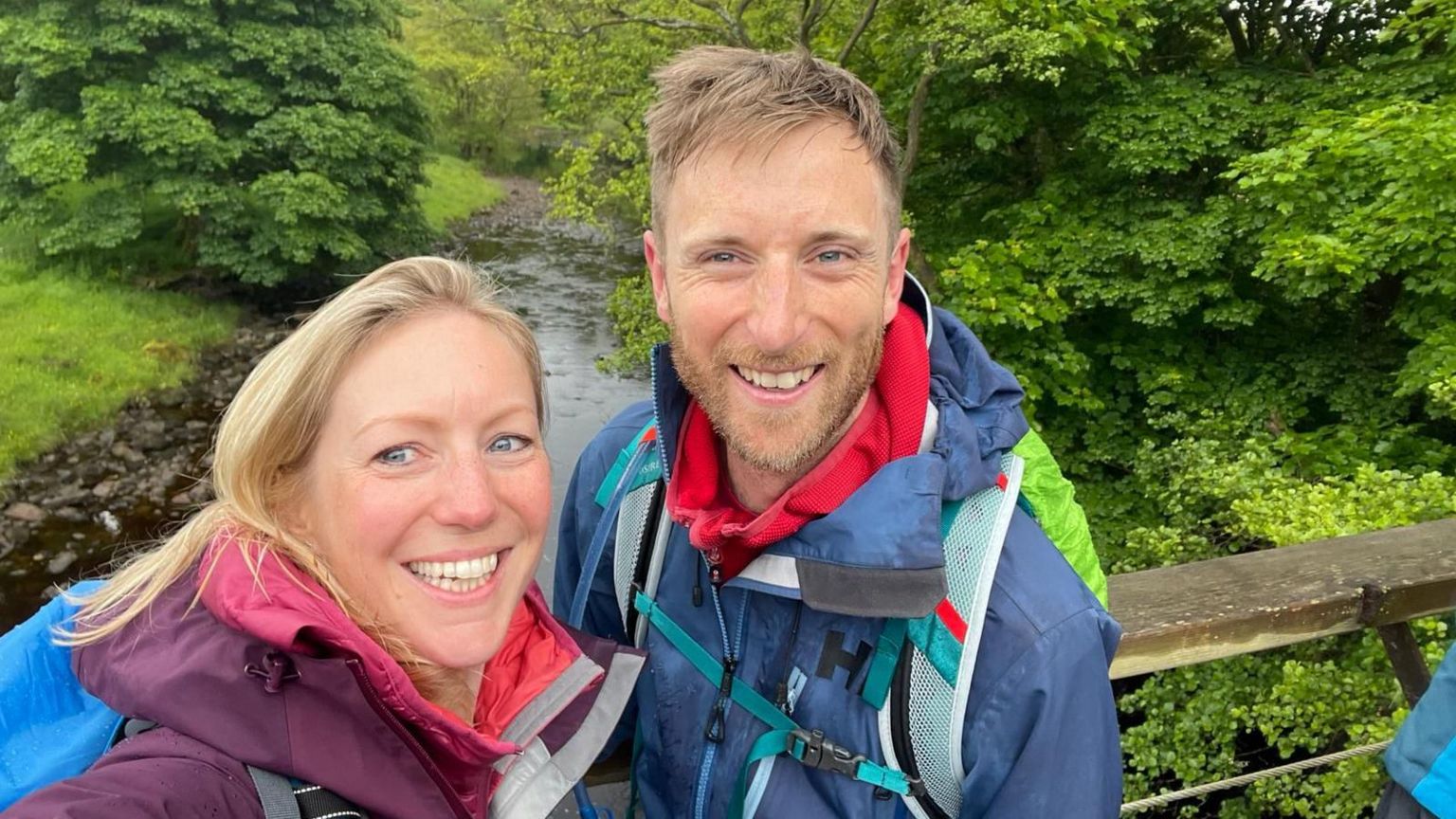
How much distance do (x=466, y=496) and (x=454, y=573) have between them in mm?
160

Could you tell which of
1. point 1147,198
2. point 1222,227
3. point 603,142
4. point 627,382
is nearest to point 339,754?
point 1222,227

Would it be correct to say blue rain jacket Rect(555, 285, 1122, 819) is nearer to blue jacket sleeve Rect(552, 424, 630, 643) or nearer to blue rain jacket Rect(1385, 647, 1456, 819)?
blue jacket sleeve Rect(552, 424, 630, 643)

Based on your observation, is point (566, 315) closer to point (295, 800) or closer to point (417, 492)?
point (417, 492)

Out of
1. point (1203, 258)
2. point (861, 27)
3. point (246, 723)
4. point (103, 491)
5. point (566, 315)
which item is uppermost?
point (861, 27)

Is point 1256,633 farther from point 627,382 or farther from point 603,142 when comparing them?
point 627,382

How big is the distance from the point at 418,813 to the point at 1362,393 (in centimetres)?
903

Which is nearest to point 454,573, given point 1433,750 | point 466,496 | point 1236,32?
point 466,496

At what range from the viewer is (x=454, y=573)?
1.65 metres

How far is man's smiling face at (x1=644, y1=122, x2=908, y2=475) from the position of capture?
192 cm

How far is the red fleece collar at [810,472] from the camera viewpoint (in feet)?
6.02

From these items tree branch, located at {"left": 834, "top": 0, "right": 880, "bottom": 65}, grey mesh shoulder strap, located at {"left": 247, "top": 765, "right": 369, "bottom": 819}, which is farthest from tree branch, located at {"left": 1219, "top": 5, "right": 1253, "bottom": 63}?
grey mesh shoulder strap, located at {"left": 247, "top": 765, "right": 369, "bottom": 819}

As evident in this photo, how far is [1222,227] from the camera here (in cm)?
804

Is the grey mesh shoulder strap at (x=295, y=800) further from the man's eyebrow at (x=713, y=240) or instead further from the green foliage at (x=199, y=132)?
the green foliage at (x=199, y=132)

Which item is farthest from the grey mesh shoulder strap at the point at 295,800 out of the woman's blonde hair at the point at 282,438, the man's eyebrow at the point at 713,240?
the man's eyebrow at the point at 713,240
